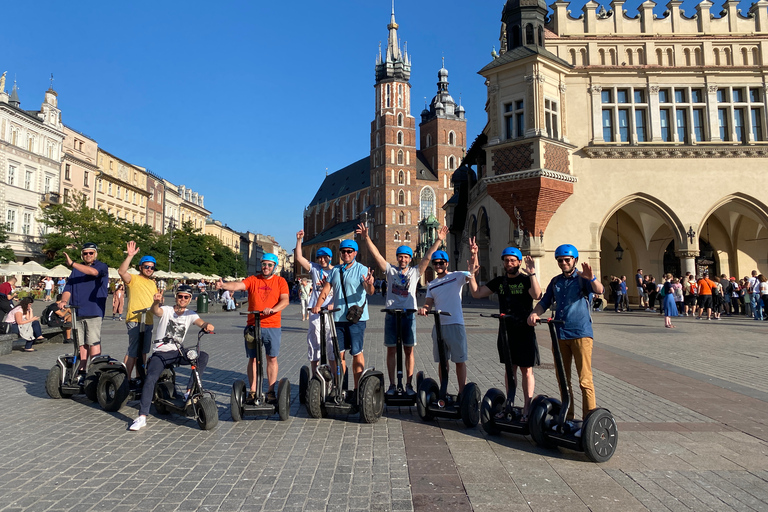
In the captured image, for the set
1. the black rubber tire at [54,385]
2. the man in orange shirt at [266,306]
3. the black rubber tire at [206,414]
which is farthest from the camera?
the black rubber tire at [54,385]

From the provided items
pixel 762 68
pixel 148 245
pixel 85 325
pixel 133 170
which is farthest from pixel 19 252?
pixel 762 68

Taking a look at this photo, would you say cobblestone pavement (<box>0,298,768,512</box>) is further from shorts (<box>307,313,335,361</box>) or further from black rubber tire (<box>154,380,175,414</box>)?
shorts (<box>307,313,335,361</box>)

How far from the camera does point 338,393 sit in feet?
18.3

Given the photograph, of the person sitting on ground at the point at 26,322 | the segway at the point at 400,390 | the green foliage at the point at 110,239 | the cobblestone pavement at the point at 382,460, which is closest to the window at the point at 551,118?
the cobblestone pavement at the point at 382,460

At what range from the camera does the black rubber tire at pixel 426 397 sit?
5418mm

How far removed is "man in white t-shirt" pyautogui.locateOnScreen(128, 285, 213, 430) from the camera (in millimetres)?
5359

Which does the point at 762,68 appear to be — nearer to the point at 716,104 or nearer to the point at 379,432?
the point at 716,104

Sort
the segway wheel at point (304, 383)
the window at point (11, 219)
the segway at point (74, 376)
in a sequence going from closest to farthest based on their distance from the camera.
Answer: the segway wheel at point (304, 383)
the segway at point (74, 376)
the window at point (11, 219)

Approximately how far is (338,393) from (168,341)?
1.89m

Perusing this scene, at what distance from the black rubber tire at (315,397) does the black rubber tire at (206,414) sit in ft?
3.14

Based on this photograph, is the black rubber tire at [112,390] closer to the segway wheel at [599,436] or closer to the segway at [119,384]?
the segway at [119,384]

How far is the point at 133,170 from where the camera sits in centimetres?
6259

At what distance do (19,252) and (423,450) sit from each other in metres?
47.4

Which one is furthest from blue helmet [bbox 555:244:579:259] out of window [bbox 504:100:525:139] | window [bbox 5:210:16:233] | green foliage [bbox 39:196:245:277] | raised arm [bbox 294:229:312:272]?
window [bbox 5:210:16:233]
